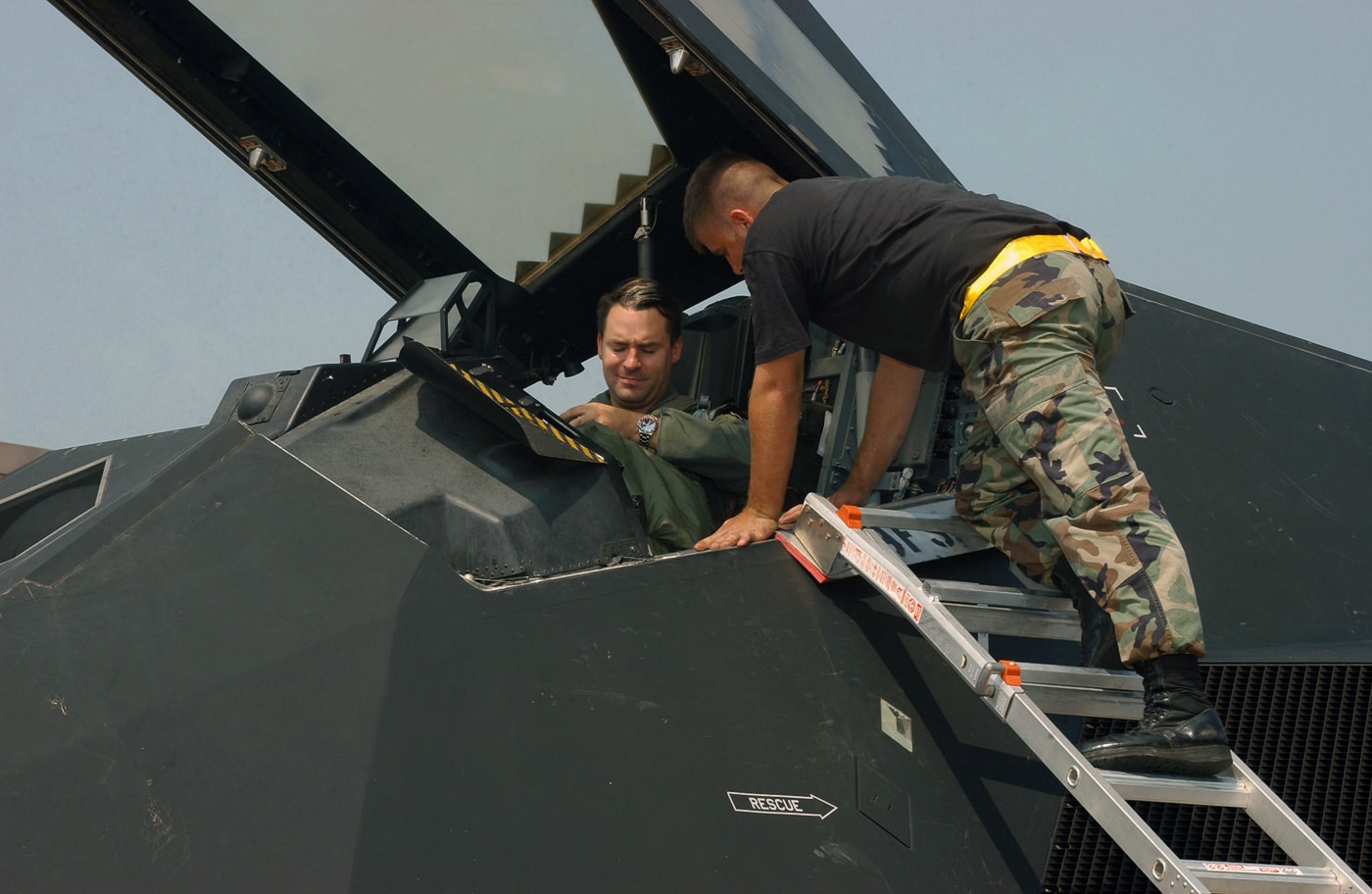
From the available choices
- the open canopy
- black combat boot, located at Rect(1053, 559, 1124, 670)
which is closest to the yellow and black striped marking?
the open canopy

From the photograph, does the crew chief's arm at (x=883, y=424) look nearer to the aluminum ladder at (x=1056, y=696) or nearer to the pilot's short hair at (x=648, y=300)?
the aluminum ladder at (x=1056, y=696)

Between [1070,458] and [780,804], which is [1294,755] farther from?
[780,804]

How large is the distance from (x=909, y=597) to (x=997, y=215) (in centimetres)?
91

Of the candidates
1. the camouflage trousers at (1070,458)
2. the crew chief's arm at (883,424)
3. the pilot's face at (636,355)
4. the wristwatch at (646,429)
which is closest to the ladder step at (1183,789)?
the camouflage trousers at (1070,458)

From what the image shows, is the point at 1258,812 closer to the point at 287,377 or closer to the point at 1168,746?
the point at 1168,746

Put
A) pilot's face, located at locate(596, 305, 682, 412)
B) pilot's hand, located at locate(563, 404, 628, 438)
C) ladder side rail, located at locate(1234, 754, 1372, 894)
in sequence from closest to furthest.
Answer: ladder side rail, located at locate(1234, 754, 1372, 894) → pilot's hand, located at locate(563, 404, 628, 438) → pilot's face, located at locate(596, 305, 682, 412)

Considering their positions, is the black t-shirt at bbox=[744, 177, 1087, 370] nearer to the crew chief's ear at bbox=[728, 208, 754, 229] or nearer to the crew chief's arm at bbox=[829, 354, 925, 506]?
the crew chief's arm at bbox=[829, 354, 925, 506]

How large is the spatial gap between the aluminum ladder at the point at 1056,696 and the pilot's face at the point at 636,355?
1.28 metres

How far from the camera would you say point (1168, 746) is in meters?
2.39

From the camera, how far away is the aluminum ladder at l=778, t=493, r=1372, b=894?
221 cm

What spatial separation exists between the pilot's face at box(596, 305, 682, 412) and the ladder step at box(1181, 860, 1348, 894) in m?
2.15

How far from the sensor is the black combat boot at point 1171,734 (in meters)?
2.38

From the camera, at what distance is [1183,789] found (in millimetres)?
2352

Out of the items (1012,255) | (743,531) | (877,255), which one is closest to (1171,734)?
(743,531)
